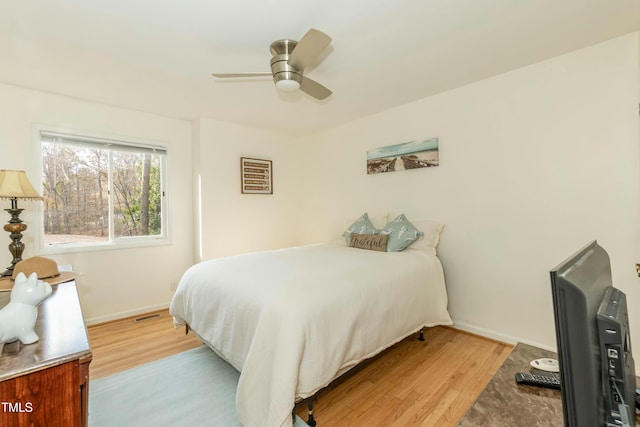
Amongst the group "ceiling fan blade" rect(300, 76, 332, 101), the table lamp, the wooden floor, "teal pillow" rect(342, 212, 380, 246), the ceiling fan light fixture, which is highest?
"ceiling fan blade" rect(300, 76, 332, 101)

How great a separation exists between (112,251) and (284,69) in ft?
9.13

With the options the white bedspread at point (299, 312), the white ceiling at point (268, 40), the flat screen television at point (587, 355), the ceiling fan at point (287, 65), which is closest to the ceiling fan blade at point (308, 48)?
the ceiling fan at point (287, 65)

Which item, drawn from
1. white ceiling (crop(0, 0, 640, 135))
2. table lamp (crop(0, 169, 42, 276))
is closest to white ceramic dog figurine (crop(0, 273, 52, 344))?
table lamp (crop(0, 169, 42, 276))

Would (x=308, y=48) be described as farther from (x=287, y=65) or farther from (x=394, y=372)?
(x=394, y=372)

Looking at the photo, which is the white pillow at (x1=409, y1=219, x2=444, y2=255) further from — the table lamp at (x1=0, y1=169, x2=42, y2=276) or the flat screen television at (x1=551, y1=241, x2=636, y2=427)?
the table lamp at (x1=0, y1=169, x2=42, y2=276)

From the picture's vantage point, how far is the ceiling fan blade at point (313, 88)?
6.77 ft

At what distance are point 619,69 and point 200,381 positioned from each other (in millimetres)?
3668

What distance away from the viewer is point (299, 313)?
1.56 m

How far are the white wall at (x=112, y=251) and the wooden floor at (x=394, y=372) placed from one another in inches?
15.0

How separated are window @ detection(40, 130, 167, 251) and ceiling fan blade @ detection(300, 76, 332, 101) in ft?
7.45

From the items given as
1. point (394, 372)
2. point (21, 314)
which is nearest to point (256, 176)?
point (394, 372)

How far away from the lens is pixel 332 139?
4102mm

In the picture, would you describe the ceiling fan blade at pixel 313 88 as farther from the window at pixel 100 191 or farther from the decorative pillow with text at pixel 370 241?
the window at pixel 100 191

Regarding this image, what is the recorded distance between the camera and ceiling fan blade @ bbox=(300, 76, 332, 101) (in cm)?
206
